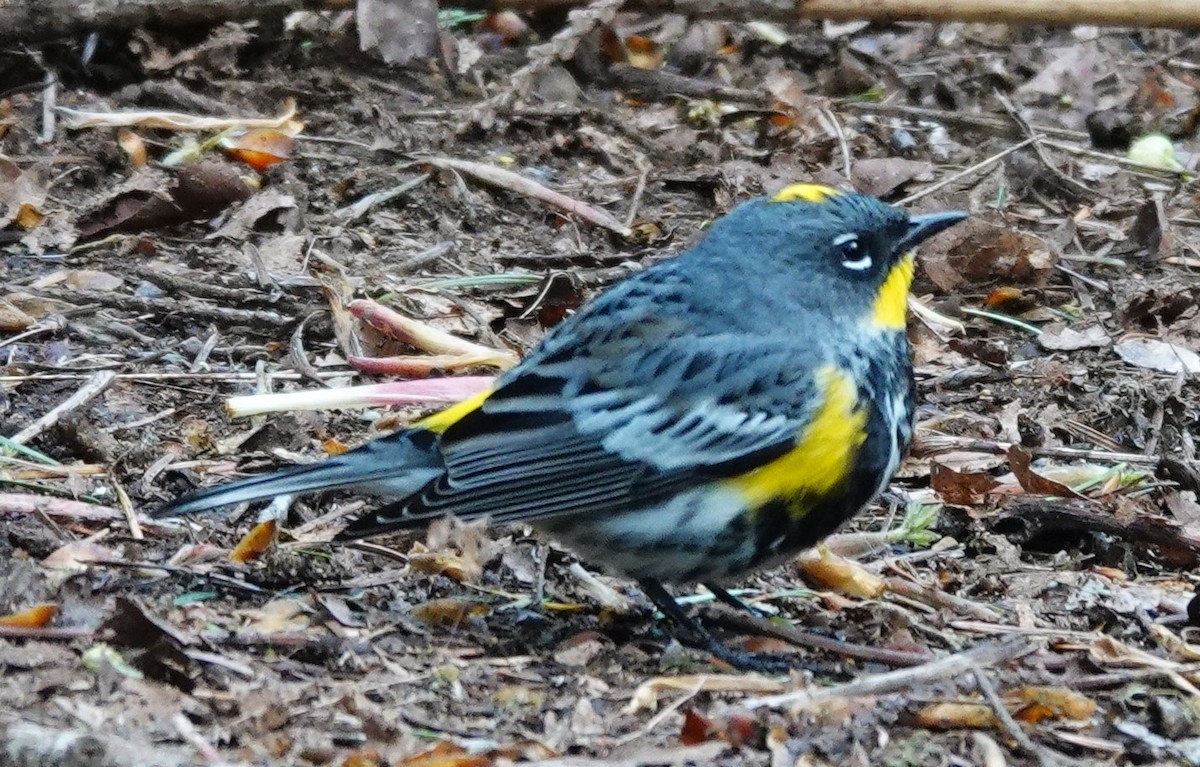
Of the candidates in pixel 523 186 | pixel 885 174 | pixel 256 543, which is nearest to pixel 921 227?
pixel 256 543

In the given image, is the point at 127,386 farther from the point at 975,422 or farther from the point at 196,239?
the point at 975,422

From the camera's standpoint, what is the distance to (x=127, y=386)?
5715 millimetres

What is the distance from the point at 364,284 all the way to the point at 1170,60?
5.77m

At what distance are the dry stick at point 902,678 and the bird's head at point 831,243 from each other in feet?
3.54

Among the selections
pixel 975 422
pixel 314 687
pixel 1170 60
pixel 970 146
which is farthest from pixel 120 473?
pixel 1170 60

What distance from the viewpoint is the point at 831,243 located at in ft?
15.8

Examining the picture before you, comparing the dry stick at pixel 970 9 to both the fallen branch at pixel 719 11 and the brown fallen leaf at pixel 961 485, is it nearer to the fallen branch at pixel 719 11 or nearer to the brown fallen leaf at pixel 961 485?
the fallen branch at pixel 719 11

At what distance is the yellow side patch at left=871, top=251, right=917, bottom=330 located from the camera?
482 centimetres

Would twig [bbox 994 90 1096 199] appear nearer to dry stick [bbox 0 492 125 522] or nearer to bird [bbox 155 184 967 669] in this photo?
bird [bbox 155 184 967 669]

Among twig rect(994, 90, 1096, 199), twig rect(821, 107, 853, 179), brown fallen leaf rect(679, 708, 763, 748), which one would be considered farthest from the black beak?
twig rect(994, 90, 1096, 199)

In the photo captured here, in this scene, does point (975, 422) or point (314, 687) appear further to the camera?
point (975, 422)

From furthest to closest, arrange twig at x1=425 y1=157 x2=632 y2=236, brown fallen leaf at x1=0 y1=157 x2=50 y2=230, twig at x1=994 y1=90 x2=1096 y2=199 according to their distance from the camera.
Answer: twig at x1=994 y1=90 x2=1096 y2=199 → twig at x1=425 y1=157 x2=632 y2=236 → brown fallen leaf at x1=0 y1=157 x2=50 y2=230

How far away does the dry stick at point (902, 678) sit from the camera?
3.83 meters

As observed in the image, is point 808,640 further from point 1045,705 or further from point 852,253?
point 852,253
